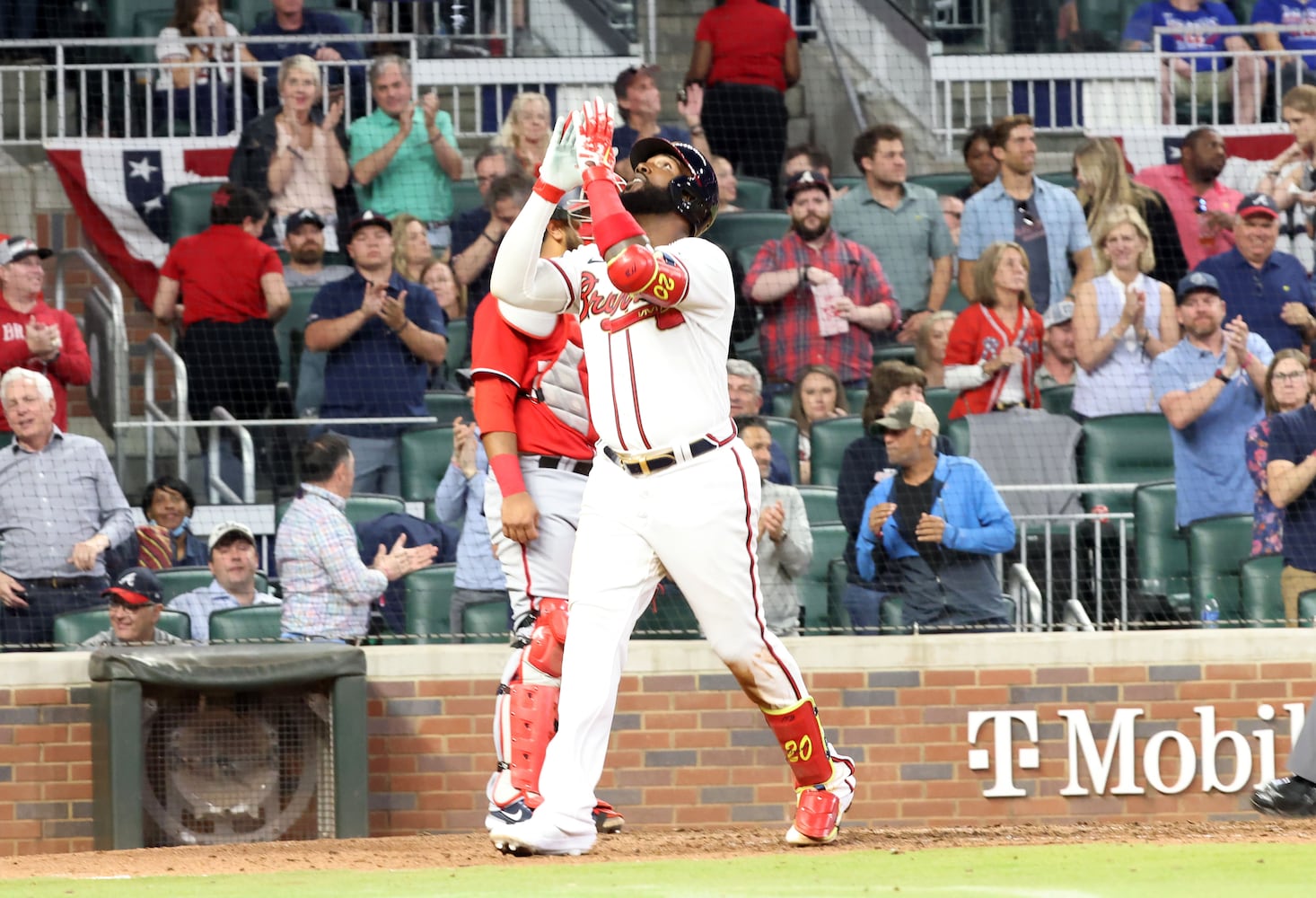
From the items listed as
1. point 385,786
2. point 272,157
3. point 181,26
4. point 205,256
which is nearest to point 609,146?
point 385,786

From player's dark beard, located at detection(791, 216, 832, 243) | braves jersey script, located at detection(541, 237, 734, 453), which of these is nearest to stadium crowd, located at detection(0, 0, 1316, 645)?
player's dark beard, located at detection(791, 216, 832, 243)

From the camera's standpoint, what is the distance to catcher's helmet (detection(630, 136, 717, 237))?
15.5 ft

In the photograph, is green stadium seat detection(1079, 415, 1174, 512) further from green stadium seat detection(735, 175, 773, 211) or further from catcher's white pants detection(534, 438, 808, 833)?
catcher's white pants detection(534, 438, 808, 833)

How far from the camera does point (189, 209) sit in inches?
377

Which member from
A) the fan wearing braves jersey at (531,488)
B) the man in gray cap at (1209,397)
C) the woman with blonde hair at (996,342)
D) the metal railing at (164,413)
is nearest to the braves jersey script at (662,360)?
the fan wearing braves jersey at (531,488)

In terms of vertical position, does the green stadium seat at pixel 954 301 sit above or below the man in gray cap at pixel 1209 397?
above

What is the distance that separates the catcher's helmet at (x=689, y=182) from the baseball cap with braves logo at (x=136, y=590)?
2.69m

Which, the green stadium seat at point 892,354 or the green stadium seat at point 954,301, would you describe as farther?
the green stadium seat at point 954,301

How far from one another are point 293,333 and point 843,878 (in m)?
5.20

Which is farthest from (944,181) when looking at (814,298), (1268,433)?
(1268,433)

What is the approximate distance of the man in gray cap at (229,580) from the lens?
6.89m

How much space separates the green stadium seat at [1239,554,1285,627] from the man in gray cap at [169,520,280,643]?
350cm

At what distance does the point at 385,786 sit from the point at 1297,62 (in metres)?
6.88

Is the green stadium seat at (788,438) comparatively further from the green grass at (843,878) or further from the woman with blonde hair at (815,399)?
the green grass at (843,878)
